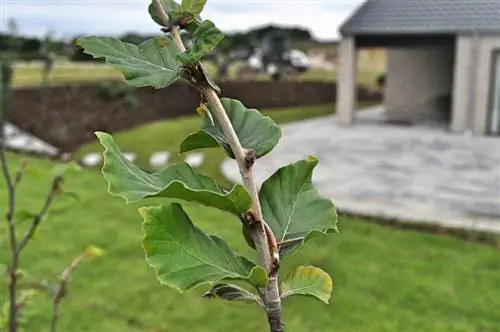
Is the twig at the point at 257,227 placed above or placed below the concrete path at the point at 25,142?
above

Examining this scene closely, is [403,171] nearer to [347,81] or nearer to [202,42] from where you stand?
[347,81]

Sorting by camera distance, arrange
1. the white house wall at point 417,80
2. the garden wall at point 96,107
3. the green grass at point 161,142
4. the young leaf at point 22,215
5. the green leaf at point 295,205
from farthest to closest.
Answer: the white house wall at point 417,80
the garden wall at point 96,107
the green grass at point 161,142
the young leaf at point 22,215
the green leaf at point 295,205

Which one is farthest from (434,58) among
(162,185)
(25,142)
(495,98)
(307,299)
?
(162,185)

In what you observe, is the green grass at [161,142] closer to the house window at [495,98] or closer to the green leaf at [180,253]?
the house window at [495,98]

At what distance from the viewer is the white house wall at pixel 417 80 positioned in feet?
42.3

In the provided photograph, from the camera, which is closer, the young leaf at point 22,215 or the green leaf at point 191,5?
the green leaf at point 191,5

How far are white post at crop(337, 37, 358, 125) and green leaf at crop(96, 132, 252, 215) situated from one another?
11732 mm

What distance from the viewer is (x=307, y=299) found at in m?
4.28

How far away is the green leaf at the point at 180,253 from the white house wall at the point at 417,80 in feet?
42.0

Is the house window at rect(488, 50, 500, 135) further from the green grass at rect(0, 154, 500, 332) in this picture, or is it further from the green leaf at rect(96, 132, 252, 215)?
the green leaf at rect(96, 132, 252, 215)

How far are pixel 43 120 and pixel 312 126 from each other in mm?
4883

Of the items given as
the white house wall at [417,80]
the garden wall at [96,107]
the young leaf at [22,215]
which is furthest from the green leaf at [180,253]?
the white house wall at [417,80]

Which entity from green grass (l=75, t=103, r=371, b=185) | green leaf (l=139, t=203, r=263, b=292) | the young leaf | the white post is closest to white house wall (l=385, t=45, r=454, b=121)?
the white post

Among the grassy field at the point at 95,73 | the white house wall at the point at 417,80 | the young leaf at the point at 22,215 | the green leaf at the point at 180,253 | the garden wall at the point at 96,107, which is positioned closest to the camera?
the green leaf at the point at 180,253
